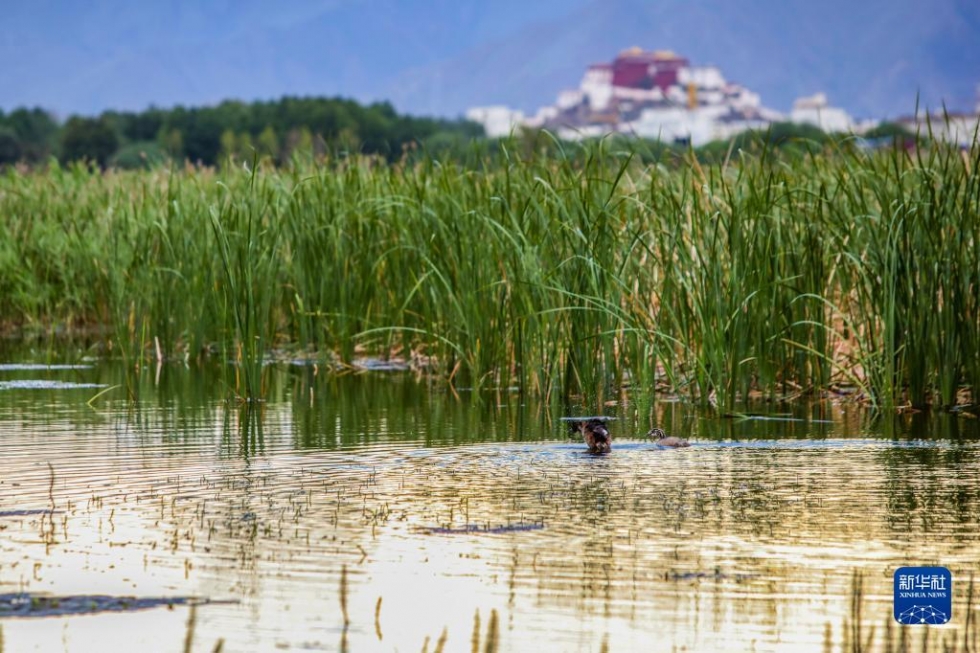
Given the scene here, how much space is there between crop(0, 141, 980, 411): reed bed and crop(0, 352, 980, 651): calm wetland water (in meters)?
0.51

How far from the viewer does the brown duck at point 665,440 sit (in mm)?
6305

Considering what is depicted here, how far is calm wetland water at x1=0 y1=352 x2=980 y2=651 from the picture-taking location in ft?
11.8

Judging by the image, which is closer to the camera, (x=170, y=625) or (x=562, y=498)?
(x=170, y=625)

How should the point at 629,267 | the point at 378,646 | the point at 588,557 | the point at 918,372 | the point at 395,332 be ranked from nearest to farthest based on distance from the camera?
the point at 378,646 < the point at 588,557 < the point at 918,372 < the point at 629,267 < the point at 395,332

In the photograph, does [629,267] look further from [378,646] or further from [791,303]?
[378,646]

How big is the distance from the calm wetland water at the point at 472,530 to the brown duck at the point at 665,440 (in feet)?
0.30

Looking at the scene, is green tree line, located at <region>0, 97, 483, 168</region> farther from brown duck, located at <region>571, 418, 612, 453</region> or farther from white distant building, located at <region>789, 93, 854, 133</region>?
brown duck, located at <region>571, 418, 612, 453</region>

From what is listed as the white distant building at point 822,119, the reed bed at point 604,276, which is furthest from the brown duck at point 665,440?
the white distant building at point 822,119

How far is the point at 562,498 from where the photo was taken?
514cm

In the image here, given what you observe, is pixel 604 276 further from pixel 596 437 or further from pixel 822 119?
pixel 822 119

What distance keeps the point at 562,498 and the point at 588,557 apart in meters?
0.89

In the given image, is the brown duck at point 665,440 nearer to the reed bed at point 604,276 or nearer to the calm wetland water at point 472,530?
the calm wetland water at point 472,530

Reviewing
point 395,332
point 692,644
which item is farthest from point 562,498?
point 395,332

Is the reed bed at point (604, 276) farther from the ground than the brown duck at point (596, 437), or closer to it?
farther from the ground
